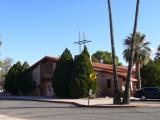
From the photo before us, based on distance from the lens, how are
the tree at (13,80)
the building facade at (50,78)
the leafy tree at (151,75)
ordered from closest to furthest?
the building facade at (50,78) < the leafy tree at (151,75) < the tree at (13,80)

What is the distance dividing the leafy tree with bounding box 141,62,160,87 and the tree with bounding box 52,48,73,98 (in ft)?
49.1

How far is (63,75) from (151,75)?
16378mm

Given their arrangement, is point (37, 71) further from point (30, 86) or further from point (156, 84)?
point (156, 84)

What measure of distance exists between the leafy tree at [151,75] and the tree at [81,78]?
14014 mm

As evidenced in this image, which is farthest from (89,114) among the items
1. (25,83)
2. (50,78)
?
(25,83)

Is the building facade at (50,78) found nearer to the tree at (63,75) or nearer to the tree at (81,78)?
the tree at (81,78)

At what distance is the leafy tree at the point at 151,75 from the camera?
64.4m

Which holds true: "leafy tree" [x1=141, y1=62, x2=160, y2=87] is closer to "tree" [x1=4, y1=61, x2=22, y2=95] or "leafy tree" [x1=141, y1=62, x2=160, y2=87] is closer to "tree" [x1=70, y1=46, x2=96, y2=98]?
"tree" [x1=70, y1=46, x2=96, y2=98]

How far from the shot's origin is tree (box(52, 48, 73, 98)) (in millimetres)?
54969

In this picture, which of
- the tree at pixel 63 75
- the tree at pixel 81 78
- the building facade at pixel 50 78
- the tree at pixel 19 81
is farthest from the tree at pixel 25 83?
the tree at pixel 81 78

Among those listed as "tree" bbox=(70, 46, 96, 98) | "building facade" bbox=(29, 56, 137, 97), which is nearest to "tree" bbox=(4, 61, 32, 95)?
"building facade" bbox=(29, 56, 137, 97)

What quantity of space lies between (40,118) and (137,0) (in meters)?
16.3

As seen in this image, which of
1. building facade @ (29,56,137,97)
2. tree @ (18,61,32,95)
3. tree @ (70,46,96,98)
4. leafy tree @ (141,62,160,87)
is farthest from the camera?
tree @ (18,61,32,95)

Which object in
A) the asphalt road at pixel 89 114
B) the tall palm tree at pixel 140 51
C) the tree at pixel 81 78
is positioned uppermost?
the tall palm tree at pixel 140 51
